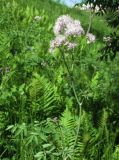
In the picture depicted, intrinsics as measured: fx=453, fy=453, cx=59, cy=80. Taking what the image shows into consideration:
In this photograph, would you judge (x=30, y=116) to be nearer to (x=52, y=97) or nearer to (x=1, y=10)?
(x=52, y=97)

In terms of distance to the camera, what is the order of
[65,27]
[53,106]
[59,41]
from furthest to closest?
[53,106] → [65,27] → [59,41]

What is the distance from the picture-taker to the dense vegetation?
3066mm

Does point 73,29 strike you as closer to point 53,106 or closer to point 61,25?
point 61,25

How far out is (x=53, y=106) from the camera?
3963 millimetres

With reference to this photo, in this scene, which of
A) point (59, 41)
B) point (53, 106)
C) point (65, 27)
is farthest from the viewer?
point (53, 106)

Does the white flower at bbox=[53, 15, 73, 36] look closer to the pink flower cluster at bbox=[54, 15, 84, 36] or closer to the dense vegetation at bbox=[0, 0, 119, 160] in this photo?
the pink flower cluster at bbox=[54, 15, 84, 36]

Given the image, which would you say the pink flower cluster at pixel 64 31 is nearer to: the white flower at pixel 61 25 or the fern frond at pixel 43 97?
the white flower at pixel 61 25

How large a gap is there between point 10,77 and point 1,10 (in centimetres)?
352

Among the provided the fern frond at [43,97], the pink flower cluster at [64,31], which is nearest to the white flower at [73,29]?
the pink flower cluster at [64,31]

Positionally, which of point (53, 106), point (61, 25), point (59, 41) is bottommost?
point (53, 106)

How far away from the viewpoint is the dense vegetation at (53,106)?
307 cm

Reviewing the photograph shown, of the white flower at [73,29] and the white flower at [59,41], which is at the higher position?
the white flower at [73,29]

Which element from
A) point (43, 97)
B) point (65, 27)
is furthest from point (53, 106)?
point (65, 27)

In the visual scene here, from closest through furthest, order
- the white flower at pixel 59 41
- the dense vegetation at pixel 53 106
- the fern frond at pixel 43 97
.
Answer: the dense vegetation at pixel 53 106, the white flower at pixel 59 41, the fern frond at pixel 43 97
